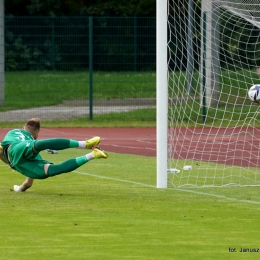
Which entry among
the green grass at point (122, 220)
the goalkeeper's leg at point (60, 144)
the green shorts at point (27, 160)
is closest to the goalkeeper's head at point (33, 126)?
the green shorts at point (27, 160)

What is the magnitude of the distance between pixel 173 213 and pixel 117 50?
679 inches

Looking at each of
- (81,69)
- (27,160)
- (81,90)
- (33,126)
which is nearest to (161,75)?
(33,126)

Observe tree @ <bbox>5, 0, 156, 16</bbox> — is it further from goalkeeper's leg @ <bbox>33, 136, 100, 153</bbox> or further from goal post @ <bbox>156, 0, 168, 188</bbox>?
goalkeeper's leg @ <bbox>33, 136, 100, 153</bbox>

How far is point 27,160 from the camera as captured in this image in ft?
38.3

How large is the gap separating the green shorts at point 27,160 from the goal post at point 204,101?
1787 millimetres

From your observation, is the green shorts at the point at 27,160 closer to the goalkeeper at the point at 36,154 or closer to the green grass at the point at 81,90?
the goalkeeper at the point at 36,154

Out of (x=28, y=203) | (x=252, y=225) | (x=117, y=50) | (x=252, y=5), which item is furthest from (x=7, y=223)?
(x=117, y=50)

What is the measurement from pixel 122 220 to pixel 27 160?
2.47m

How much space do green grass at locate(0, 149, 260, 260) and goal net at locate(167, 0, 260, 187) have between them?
118 cm

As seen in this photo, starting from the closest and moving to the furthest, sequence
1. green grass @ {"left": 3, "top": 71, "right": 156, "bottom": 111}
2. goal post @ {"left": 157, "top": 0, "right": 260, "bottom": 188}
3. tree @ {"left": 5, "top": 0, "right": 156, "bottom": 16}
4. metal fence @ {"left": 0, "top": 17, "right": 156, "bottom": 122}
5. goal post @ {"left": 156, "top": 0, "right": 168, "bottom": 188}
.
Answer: goal post @ {"left": 156, "top": 0, "right": 168, "bottom": 188}
goal post @ {"left": 157, "top": 0, "right": 260, "bottom": 188}
metal fence @ {"left": 0, "top": 17, "right": 156, "bottom": 122}
green grass @ {"left": 3, "top": 71, "right": 156, "bottom": 111}
tree @ {"left": 5, "top": 0, "right": 156, "bottom": 16}

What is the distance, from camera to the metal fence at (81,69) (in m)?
26.4

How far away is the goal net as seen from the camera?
44.5 ft

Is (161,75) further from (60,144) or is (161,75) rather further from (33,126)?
(33,126)

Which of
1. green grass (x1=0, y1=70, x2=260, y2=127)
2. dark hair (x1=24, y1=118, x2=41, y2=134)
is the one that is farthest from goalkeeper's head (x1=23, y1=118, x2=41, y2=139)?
green grass (x1=0, y1=70, x2=260, y2=127)
